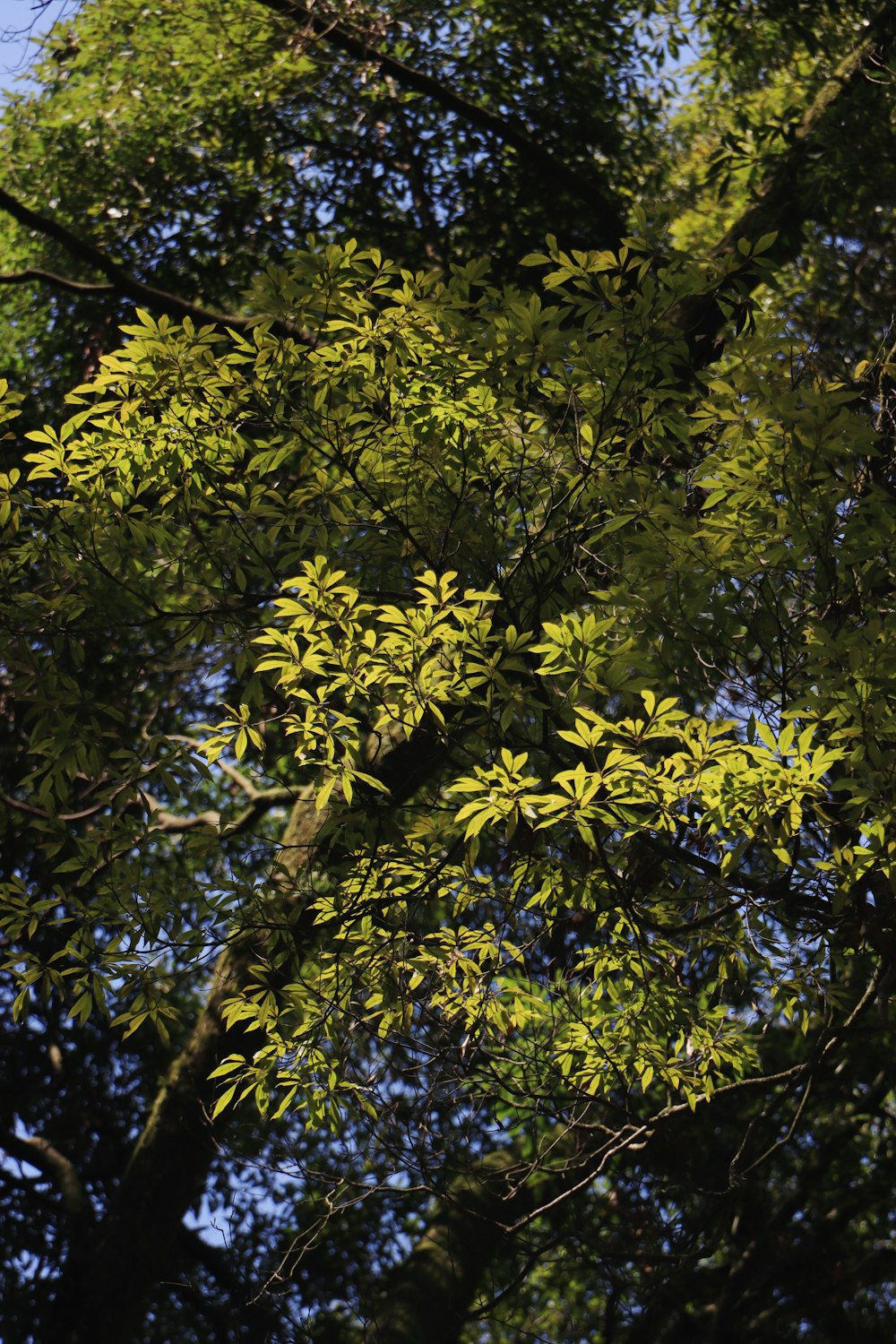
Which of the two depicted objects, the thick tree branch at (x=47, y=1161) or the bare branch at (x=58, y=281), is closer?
the bare branch at (x=58, y=281)

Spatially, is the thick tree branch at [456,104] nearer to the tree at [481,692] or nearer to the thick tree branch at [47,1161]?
the tree at [481,692]

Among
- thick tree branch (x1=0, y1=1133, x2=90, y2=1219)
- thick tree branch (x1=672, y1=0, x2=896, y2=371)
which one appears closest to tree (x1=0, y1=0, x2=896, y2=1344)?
thick tree branch (x1=672, y1=0, x2=896, y2=371)

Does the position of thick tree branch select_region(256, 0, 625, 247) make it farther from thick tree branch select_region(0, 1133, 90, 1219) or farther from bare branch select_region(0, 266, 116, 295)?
thick tree branch select_region(0, 1133, 90, 1219)

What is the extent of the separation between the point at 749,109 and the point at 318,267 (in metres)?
8.48

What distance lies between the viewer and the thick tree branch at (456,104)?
806 cm

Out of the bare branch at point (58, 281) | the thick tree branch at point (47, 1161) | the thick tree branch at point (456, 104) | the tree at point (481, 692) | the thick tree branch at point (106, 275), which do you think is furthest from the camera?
the thick tree branch at point (47, 1161)

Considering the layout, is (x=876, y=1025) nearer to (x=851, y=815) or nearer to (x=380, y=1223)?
(x=851, y=815)

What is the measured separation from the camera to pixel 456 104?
26.7ft

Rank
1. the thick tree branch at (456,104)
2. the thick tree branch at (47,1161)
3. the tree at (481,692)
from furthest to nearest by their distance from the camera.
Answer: the thick tree branch at (47,1161) < the thick tree branch at (456,104) < the tree at (481,692)

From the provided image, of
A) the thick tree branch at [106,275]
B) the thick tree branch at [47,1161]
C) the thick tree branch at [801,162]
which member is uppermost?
the thick tree branch at [801,162]

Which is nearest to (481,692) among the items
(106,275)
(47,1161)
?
(106,275)

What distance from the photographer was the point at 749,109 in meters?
11.5

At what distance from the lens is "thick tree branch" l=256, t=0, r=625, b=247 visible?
8.06 meters

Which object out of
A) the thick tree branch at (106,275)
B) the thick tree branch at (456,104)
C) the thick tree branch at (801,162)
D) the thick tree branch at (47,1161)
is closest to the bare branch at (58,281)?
the thick tree branch at (106,275)
